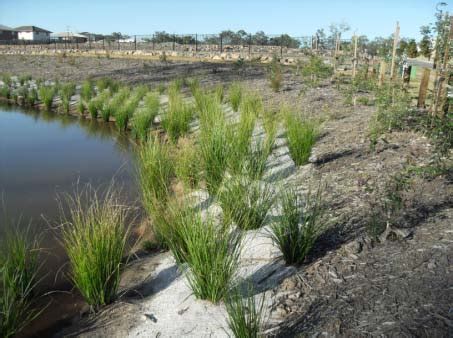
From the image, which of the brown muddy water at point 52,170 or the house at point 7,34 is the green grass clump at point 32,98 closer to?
the brown muddy water at point 52,170

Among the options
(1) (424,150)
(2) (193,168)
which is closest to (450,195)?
(1) (424,150)

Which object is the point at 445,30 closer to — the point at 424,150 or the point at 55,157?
the point at 424,150

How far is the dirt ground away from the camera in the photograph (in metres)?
1.89

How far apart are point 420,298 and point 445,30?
405cm

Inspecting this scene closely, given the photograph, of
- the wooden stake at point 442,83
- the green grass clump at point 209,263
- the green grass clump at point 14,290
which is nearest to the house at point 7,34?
the wooden stake at point 442,83

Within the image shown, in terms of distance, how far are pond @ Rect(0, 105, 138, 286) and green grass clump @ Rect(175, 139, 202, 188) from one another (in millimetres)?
762

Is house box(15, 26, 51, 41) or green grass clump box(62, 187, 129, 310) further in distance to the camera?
house box(15, 26, 51, 41)

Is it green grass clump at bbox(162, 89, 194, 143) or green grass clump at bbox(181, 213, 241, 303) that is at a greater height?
green grass clump at bbox(162, 89, 194, 143)

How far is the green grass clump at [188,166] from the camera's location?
3.86 m

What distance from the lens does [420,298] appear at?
1.95m

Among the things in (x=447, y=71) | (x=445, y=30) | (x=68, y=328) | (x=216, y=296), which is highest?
(x=445, y=30)

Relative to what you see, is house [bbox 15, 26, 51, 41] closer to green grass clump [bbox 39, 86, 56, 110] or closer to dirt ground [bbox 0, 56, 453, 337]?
green grass clump [bbox 39, 86, 56, 110]

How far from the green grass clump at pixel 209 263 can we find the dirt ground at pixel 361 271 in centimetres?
25

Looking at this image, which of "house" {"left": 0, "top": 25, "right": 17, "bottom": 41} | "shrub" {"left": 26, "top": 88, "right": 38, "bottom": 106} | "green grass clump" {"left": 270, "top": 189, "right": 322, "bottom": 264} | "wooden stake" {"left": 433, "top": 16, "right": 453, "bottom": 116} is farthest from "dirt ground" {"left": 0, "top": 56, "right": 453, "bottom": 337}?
"house" {"left": 0, "top": 25, "right": 17, "bottom": 41}
